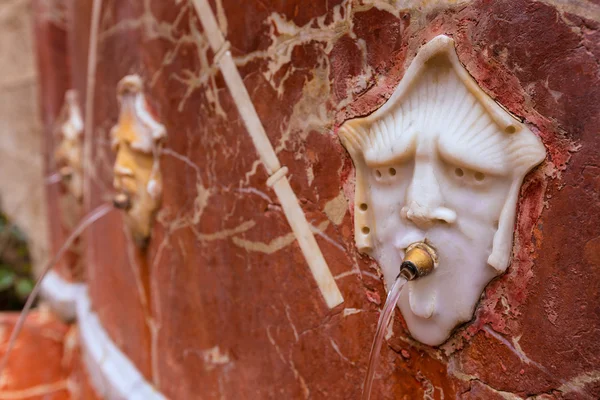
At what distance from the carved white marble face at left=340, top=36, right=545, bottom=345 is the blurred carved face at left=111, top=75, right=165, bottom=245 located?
2.57 ft

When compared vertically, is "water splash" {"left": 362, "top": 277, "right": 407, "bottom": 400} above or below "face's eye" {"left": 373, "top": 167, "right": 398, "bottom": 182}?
below

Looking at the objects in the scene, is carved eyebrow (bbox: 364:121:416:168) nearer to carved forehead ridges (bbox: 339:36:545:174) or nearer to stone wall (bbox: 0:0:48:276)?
carved forehead ridges (bbox: 339:36:545:174)

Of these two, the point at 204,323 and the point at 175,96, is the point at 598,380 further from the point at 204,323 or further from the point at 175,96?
the point at 175,96

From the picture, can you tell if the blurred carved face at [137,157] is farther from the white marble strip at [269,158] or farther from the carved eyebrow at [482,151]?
the carved eyebrow at [482,151]

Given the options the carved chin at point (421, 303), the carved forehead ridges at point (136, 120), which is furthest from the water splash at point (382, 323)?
the carved forehead ridges at point (136, 120)

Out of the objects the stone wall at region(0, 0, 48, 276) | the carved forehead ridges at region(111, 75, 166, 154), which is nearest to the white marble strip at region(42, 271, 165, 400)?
the carved forehead ridges at region(111, 75, 166, 154)

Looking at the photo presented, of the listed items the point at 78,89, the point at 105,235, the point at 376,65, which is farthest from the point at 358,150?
the point at 78,89

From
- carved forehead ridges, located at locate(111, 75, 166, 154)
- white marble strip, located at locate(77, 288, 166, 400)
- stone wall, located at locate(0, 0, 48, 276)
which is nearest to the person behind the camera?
carved forehead ridges, located at locate(111, 75, 166, 154)

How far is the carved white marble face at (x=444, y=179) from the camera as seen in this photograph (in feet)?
2.32

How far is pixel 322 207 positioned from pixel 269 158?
168mm

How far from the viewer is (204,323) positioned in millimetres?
1353

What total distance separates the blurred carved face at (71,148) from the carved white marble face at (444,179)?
72.7 inches

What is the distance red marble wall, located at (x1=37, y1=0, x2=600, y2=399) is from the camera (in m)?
0.65

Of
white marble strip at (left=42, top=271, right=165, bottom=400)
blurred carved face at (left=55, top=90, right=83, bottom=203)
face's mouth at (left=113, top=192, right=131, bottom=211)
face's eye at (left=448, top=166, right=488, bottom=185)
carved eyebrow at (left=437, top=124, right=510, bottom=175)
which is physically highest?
carved eyebrow at (left=437, top=124, right=510, bottom=175)
